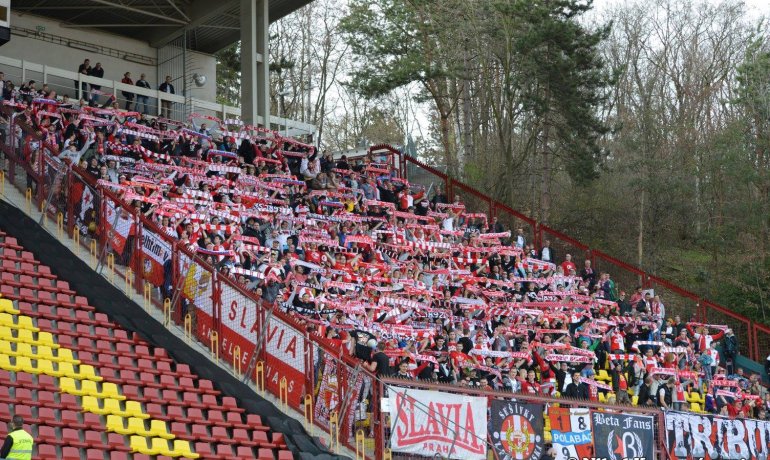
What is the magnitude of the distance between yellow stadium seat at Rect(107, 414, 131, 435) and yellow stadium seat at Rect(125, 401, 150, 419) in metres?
0.28

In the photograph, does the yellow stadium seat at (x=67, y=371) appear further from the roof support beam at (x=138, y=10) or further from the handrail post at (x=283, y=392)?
the roof support beam at (x=138, y=10)

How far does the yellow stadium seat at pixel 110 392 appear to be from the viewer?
14383 millimetres

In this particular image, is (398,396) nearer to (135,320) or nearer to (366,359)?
(366,359)

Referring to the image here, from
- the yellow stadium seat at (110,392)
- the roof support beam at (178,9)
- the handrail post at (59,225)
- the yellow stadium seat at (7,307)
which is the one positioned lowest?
the yellow stadium seat at (110,392)

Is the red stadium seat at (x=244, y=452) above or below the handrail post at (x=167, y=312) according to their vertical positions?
below

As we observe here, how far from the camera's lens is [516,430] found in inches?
612

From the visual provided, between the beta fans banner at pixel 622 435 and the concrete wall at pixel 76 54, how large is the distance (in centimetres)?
1834

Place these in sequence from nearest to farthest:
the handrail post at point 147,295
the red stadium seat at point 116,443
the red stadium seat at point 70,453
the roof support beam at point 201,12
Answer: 1. the red stadium seat at point 70,453
2. the red stadium seat at point 116,443
3. the handrail post at point 147,295
4. the roof support beam at point 201,12

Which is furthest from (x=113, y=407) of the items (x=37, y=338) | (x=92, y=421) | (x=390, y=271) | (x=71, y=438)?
(x=390, y=271)

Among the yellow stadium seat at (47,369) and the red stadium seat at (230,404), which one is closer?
the yellow stadium seat at (47,369)

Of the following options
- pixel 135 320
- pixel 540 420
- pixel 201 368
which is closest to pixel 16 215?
pixel 135 320

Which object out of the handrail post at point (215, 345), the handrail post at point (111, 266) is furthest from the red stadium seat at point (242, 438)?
the handrail post at point (111, 266)

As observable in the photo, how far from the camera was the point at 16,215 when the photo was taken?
1847 cm

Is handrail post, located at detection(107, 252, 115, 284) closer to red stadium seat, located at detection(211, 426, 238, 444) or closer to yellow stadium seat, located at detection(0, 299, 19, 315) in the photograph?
yellow stadium seat, located at detection(0, 299, 19, 315)
